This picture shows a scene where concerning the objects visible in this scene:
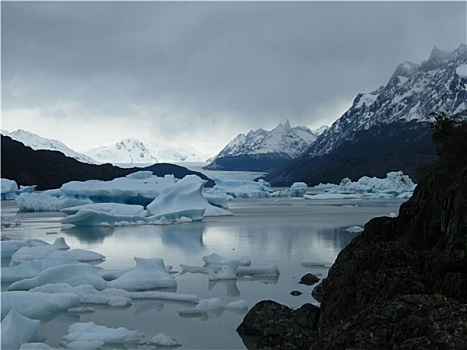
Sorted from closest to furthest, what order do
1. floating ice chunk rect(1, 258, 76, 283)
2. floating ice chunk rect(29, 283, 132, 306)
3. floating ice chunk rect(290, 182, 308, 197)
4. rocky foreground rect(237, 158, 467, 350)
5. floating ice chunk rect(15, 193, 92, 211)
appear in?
rocky foreground rect(237, 158, 467, 350), floating ice chunk rect(29, 283, 132, 306), floating ice chunk rect(1, 258, 76, 283), floating ice chunk rect(15, 193, 92, 211), floating ice chunk rect(290, 182, 308, 197)

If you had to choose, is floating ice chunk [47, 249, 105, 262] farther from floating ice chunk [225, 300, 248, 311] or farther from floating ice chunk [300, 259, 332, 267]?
floating ice chunk [225, 300, 248, 311]

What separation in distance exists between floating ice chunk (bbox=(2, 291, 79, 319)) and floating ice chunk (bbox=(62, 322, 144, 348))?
1.16 meters

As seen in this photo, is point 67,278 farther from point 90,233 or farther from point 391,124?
point 391,124

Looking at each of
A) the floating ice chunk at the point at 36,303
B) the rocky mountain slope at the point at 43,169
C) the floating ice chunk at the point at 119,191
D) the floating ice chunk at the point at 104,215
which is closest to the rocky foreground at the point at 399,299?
the floating ice chunk at the point at 36,303

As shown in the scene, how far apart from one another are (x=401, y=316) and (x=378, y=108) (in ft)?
478

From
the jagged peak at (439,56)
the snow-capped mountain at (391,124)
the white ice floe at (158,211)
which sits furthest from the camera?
the jagged peak at (439,56)

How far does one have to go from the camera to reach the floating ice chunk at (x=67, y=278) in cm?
931

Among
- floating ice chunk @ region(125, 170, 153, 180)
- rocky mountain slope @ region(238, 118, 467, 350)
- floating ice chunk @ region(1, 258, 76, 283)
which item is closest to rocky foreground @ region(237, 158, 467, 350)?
rocky mountain slope @ region(238, 118, 467, 350)

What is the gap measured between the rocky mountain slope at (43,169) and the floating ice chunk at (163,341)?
71665mm

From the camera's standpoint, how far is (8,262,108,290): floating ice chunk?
9.31 metres

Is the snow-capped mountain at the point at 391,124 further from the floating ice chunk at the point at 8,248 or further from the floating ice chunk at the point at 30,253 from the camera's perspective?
the floating ice chunk at the point at 30,253

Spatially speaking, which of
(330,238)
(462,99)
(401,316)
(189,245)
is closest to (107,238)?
(189,245)

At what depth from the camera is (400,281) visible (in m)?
→ 5.48

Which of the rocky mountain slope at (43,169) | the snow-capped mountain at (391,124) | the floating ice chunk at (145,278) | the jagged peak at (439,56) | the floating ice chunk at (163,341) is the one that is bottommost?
the floating ice chunk at (163,341)
